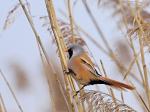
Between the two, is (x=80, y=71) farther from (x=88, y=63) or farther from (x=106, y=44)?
(x=106, y=44)

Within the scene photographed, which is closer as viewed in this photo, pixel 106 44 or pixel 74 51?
pixel 74 51

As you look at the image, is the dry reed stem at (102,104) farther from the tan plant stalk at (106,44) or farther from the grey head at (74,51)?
the tan plant stalk at (106,44)

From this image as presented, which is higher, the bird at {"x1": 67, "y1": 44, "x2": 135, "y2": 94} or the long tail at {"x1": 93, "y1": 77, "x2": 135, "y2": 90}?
the bird at {"x1": 67, "y1": 44, "x2": 135, "y2": 94}

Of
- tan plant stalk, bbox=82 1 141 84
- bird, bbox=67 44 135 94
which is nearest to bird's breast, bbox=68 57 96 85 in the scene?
bird, bbox=67 44 135 94

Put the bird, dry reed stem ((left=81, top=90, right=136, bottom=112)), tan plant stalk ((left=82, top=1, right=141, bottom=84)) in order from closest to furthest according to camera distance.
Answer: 1. dry reed stem ((left=81, top=90, right=136, bottom=112))
2. the bird
3. tan plant stalk ((left=82, top=1, right=141, bottom=84))

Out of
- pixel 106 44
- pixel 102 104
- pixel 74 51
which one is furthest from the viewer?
pixel 106 44

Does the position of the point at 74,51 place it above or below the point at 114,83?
above

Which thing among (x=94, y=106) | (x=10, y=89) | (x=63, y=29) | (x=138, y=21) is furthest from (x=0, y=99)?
(x=138, y=21)

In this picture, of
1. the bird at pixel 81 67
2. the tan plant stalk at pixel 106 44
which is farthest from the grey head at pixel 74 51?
the tan plant stalk at pixel 106 44

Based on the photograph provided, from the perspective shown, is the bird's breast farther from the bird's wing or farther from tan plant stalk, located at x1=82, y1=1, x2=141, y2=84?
tan plant stalk, located at x1=82, y1=1, x2=141, y2=84

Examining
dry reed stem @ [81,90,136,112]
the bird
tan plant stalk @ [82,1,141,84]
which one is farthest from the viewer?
tan plant stalk @ [82,1,141,84]

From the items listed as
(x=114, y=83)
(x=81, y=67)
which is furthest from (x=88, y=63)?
(x=114, y=83)

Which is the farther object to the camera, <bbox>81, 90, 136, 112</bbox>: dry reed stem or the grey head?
the grey head

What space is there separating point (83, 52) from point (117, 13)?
2.09 feet
